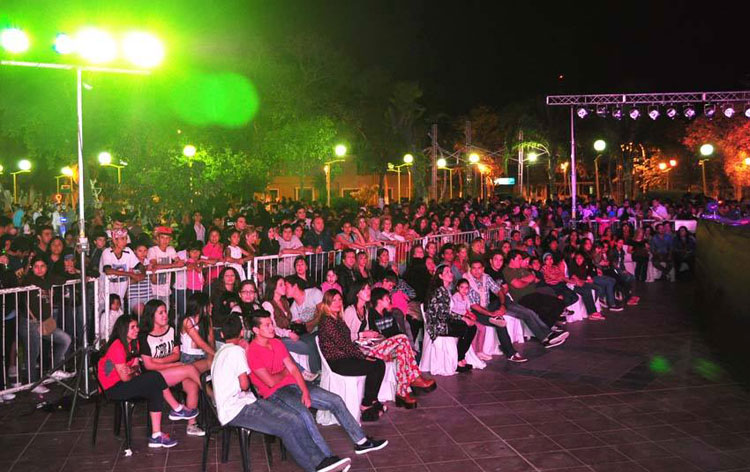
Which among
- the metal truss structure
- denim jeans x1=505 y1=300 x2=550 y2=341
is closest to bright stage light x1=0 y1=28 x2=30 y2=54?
denim jeans x1=505 y1=300 x2=550 y2=341

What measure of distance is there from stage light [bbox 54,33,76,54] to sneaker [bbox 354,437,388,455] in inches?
198

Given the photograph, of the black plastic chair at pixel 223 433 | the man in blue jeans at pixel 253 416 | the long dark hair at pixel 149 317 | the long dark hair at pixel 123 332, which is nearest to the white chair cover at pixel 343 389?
the black plastic chair at pixel 223 433

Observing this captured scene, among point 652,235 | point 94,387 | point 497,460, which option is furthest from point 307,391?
point 652,235

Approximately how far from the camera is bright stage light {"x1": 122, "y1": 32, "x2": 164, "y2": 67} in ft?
26.8

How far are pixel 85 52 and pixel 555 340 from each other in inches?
302

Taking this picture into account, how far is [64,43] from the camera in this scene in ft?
25.2

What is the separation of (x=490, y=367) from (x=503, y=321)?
83 cm

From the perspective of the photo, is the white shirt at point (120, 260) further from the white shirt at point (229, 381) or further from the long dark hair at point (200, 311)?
the white shirt at point (229, 381)

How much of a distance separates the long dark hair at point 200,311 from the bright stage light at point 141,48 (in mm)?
2854

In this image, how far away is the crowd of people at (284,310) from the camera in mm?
6543

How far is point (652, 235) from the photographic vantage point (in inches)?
759

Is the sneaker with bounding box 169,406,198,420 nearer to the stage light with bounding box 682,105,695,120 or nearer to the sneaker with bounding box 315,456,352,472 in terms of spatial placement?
the sneaker with bounding box 315,456,352,472

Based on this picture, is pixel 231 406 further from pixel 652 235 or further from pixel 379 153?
pixel 379 153

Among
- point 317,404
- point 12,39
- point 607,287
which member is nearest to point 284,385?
point 317,404
